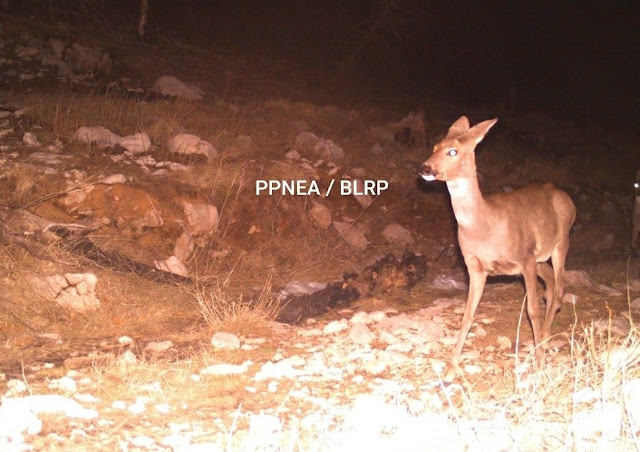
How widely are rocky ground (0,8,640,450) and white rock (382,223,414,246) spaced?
0.04 metres

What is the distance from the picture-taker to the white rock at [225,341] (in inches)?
249

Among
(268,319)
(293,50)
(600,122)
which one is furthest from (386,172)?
(600,122)

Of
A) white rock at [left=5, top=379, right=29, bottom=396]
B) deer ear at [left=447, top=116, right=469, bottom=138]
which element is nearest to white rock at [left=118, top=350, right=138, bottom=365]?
white rock at [left=5, top=379, right=29, bottom=396]

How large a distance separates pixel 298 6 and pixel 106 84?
1349cm

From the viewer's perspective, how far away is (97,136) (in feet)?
31.8

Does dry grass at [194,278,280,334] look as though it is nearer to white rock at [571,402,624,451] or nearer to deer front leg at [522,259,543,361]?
deer front leg at [522,259,543,361]

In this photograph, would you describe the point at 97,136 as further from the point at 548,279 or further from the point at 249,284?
the point at 548,279

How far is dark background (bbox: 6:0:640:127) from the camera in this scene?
18875 mm

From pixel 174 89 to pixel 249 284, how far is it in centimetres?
614

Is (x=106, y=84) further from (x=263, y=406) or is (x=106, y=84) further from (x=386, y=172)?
(x=263, y=406)

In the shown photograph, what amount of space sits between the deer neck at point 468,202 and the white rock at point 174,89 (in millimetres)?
7975

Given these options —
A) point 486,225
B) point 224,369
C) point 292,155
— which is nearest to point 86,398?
point 224,369

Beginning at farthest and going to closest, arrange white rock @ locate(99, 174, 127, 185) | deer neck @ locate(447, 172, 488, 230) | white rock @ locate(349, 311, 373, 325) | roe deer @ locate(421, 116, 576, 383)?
white rock @ locate(99, 174, 127, 185), white rock @ locate(349, 311, 373, 325), deer neck @ locate(447, 172, 488, 230), roe deer @ locate(421, 116, 576, 383)

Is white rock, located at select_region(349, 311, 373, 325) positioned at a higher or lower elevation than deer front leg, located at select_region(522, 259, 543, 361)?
lower
